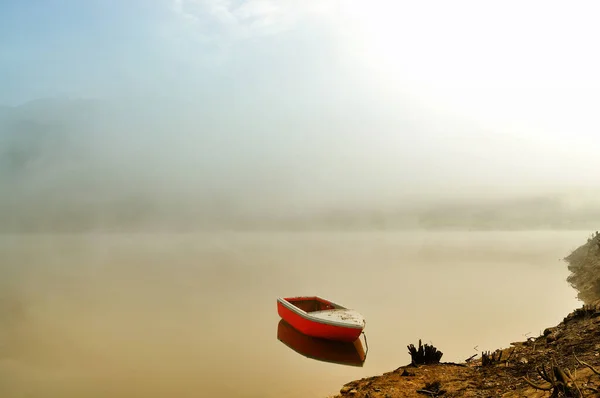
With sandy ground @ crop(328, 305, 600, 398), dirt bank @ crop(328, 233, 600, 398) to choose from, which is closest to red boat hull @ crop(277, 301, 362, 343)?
dirt bank @ crop(328, 233, 600, 398)

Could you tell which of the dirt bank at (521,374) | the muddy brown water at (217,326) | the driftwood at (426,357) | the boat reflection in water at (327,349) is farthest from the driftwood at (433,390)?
the boat reflection in water at (327,349)

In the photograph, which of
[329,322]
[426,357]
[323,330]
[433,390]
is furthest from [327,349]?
[433,390]

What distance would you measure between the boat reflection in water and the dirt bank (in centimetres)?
511

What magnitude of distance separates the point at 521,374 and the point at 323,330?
11664 mm

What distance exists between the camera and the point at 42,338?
78.3 feet

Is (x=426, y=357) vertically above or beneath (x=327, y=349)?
beneath

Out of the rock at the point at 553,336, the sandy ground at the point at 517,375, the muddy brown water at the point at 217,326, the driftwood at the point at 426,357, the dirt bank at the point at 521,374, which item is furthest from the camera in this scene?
the muddy brown water at the point at 217,326

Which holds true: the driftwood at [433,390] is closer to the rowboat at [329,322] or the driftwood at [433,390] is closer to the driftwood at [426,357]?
the driftwood at [426,357]

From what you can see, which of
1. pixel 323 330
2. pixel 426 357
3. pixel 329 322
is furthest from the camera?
pixel 323 330

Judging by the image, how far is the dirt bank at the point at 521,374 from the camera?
26.8 feet

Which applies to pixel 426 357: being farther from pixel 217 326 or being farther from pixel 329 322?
pixel 217 326

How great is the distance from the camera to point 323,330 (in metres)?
20.7

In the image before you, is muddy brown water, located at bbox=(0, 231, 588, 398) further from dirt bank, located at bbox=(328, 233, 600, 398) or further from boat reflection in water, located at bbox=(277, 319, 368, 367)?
dirt bank, located at bbox=(328, 233, 600, 398)

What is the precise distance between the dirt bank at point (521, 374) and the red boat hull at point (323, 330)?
5283 millimetres
